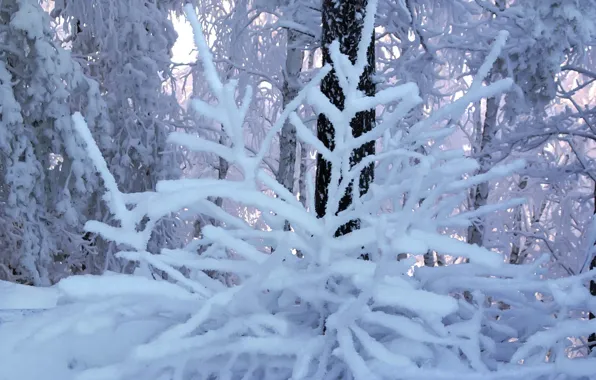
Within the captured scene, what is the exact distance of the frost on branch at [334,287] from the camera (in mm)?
877

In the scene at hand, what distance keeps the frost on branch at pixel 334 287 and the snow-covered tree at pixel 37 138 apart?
4.67 m

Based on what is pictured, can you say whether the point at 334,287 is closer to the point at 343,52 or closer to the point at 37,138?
the point at 343,52

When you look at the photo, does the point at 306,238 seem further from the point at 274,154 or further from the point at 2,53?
the point at 274,154

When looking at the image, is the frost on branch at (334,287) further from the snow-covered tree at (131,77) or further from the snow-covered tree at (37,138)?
the snow-covered tree at (131,77)

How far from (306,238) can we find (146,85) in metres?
6.85

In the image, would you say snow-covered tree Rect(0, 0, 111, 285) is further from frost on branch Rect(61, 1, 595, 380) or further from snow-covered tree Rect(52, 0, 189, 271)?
frost on branch Rect(61, 1, 595, 380)

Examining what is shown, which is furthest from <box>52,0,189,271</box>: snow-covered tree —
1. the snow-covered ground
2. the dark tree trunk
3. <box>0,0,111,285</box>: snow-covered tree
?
the snow-covered ground

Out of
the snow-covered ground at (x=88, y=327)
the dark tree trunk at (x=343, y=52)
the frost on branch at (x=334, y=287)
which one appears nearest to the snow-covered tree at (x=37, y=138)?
the dark tree trunk at (x=343, y=52)

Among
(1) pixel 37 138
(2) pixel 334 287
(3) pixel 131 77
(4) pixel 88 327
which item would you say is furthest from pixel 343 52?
(3) pixel 131 77

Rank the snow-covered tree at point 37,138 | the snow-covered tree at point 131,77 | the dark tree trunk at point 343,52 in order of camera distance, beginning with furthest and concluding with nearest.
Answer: the snow-covered tree at point 131,77
the snow-covered tree at point 37,138
the dark tree trunk at point 343,52

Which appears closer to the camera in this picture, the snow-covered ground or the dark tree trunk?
the snow-covered ground

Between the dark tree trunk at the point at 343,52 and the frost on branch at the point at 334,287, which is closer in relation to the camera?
the frost on branch at the point at 334,287

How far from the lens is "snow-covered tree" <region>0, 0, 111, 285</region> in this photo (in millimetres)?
5238

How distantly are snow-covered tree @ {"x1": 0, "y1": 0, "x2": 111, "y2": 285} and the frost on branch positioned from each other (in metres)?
4.67
